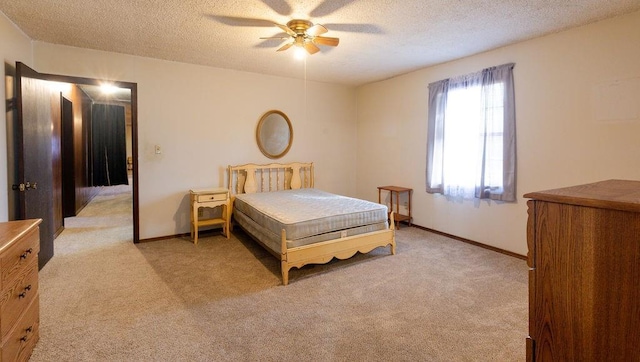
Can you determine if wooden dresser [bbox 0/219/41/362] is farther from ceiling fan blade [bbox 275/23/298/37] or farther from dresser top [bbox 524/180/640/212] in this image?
ceiling fan blade [bbox 275/23/298/37]

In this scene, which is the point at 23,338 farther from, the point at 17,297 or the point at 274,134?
the point at 274,134

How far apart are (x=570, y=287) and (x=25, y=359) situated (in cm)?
279

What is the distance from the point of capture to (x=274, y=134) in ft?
18.1

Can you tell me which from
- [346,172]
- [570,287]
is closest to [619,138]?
[570,287]

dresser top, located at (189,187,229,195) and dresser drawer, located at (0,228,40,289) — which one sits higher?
dresser top, located at (189,187,229,195)

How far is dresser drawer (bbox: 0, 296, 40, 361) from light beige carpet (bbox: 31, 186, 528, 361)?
0.09 metres

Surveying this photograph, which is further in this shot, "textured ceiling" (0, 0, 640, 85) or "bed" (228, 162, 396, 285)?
"bed" (228, 162, 396, 285)

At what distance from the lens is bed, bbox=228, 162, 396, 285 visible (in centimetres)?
321

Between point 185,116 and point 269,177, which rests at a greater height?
point 185,116

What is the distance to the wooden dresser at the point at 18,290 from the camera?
1.68 meters

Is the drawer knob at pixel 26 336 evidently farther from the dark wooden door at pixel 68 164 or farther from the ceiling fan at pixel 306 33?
the dark wooden door at pixel 68 164

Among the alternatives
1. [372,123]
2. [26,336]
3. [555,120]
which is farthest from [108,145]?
[555,120]

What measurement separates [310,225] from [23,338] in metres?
2.22

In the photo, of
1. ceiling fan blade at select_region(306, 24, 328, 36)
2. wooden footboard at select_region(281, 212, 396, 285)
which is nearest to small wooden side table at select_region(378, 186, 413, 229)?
wooden footboard at select_region(281, 212, 396, 285)
